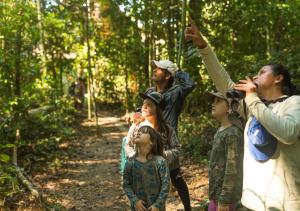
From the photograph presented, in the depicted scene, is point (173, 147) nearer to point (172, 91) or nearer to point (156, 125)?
point (156, 125)

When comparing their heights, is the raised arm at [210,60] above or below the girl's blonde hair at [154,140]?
above

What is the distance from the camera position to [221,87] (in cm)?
347

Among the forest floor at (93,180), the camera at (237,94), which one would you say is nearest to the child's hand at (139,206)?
the camera at (237,94)

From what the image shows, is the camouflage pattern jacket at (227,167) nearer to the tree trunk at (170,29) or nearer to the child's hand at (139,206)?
the child's hand at (139,206)

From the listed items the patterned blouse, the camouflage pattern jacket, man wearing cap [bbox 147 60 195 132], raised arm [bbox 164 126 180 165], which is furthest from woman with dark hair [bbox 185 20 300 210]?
man wearing cap [bbox 147 60 195 132]

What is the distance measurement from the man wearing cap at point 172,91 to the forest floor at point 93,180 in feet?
3.97

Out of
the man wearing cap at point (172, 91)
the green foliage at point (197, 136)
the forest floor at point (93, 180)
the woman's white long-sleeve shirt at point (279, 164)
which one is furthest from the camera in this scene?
the green foliage at point (197, 136)

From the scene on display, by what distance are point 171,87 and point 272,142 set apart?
237cm

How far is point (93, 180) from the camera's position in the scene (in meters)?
8.34

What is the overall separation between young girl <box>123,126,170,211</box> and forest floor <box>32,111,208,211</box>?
226 centimetres

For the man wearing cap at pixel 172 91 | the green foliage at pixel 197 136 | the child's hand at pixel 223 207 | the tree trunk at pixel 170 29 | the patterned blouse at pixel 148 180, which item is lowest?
the green foliage at pixel 197 136

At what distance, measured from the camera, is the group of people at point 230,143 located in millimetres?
2604

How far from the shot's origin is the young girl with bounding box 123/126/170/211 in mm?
3799

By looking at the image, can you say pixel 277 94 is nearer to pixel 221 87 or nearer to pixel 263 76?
pixel 263 76
